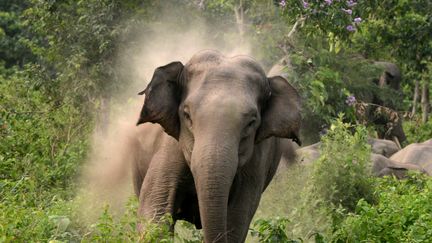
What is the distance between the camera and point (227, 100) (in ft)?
20.9

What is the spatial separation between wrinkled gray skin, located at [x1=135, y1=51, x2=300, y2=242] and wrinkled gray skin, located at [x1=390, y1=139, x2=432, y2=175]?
607 centimetres

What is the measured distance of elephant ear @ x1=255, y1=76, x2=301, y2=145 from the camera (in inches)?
270

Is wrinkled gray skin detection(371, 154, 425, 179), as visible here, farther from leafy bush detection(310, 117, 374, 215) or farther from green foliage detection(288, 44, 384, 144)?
leafy bush detection(310, 117, 374, 215)

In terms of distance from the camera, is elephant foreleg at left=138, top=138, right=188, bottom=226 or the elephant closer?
elephant foreleg at left=138, top=138, right=188, bottom=226

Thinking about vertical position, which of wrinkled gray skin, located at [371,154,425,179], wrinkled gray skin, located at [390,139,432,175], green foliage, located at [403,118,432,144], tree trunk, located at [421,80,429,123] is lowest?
green foliage, located at [403,118,432,144]

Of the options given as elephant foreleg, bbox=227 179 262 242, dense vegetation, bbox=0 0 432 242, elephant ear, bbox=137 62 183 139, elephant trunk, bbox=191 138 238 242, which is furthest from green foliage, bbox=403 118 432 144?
elephant trunk, bbox=191 138 238 242

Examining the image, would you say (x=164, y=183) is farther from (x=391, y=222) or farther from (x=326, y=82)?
(x=326, y=82)

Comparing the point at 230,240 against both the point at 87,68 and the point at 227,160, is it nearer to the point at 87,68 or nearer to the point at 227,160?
the point at 227,160

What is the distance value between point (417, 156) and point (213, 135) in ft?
25.5

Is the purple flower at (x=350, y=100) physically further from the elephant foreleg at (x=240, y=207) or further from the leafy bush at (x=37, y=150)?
the elephant foreleg at (x=240, y=207)

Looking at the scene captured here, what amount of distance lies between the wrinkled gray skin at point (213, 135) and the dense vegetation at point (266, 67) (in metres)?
0.27

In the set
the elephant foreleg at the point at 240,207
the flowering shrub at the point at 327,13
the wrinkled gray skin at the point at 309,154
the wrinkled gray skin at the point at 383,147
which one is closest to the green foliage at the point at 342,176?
the wrinkled gray skin at the point at 309,154

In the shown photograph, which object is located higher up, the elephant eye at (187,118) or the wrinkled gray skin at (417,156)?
the elephant eye at (187,118)

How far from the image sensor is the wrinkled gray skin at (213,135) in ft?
20.1
